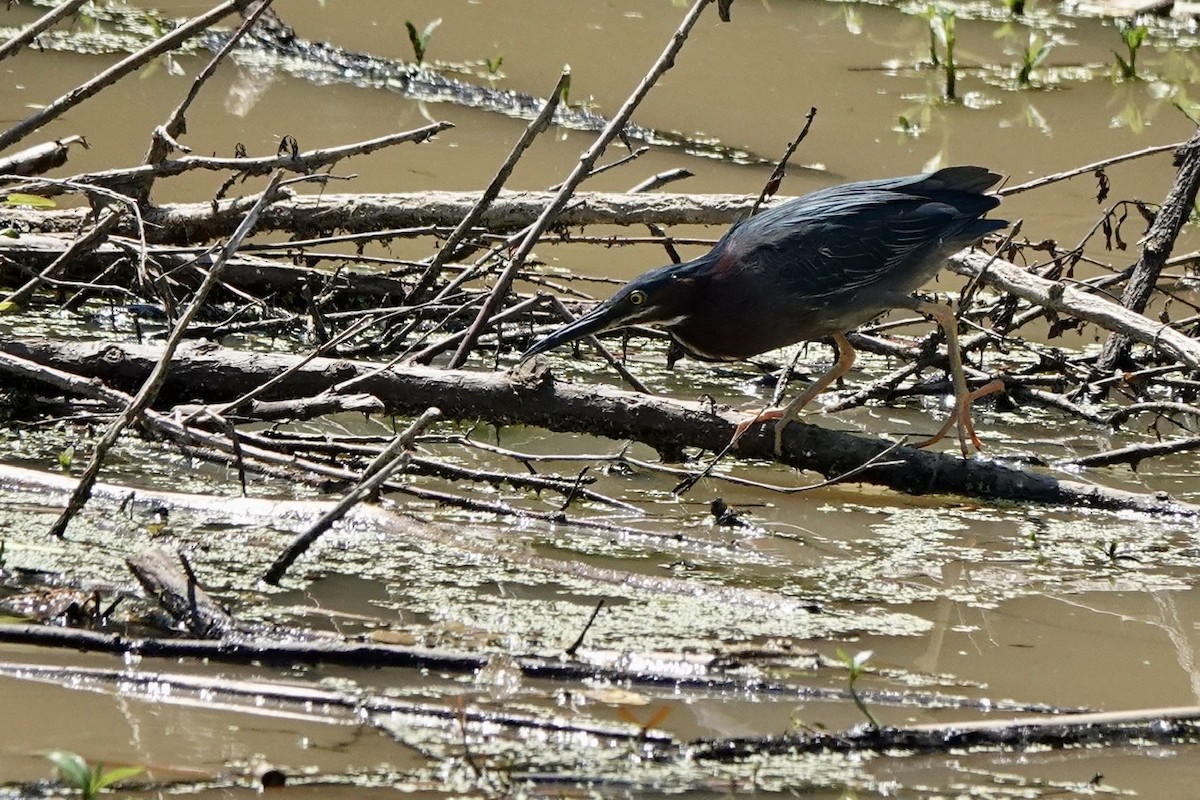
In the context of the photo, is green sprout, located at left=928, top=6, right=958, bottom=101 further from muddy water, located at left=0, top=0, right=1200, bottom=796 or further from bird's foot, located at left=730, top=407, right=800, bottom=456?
→ bird's foot, located at left=730, top=407, right=800, bottom=456

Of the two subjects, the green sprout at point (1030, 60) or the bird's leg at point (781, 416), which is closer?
the bird's leg at point (781, 416)

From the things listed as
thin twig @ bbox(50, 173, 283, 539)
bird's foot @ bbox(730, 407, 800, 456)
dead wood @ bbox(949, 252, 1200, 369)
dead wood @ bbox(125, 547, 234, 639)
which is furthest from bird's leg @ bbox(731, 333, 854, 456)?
dead wood @ bbox(125, 547, 234, 639)

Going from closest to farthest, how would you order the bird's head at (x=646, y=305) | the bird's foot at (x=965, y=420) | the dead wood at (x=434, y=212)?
the bird's head at (x=646, y=305) → the bird's foot at (x=965, y=420) → the dead wood at (x=434, y=212)

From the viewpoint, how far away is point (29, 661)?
295 cm

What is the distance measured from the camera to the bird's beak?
14.4 ft

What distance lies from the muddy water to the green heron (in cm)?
46

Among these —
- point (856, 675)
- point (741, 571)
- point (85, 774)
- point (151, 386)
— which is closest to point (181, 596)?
point (151, 386)

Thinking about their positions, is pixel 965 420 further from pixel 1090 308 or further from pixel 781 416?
pixel 781 416

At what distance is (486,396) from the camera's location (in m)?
4.38

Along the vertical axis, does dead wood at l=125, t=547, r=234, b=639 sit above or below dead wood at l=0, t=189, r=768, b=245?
below

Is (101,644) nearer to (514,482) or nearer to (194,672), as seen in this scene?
(194,672)

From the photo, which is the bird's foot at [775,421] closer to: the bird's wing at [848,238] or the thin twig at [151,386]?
the bird's wing at [848,238]

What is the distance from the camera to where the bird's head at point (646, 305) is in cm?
454

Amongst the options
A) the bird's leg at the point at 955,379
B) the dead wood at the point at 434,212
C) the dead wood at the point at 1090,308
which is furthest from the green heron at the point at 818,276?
the dead wood at the point at 434,212
